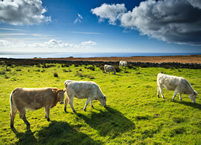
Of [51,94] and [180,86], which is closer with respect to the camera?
[51,94]

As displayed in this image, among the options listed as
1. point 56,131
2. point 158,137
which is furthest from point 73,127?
point 158,137

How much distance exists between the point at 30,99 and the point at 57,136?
88.5 inches

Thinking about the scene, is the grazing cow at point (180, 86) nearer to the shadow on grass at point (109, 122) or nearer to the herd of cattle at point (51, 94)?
the herd of cattle at point (51, 94)

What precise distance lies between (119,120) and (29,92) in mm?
5011

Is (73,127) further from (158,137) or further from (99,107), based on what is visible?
(158,137)

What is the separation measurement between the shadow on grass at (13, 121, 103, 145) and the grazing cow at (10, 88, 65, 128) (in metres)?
0.84

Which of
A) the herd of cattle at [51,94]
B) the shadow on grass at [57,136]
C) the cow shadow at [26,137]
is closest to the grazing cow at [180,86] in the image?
the herd of cattle at [51,94]

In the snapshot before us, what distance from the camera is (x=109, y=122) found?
5965 millimetres

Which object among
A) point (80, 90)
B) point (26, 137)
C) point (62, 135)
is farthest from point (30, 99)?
point (80, 90)

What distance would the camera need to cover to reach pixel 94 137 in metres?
4.95

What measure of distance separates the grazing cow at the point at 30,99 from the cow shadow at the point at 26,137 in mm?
547

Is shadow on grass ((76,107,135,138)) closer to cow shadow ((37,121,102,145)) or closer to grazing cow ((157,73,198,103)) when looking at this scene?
cow shadow ((37,121,102,145))

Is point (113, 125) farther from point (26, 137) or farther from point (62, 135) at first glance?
point (26, 137)

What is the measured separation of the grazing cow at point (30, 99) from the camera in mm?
5270
